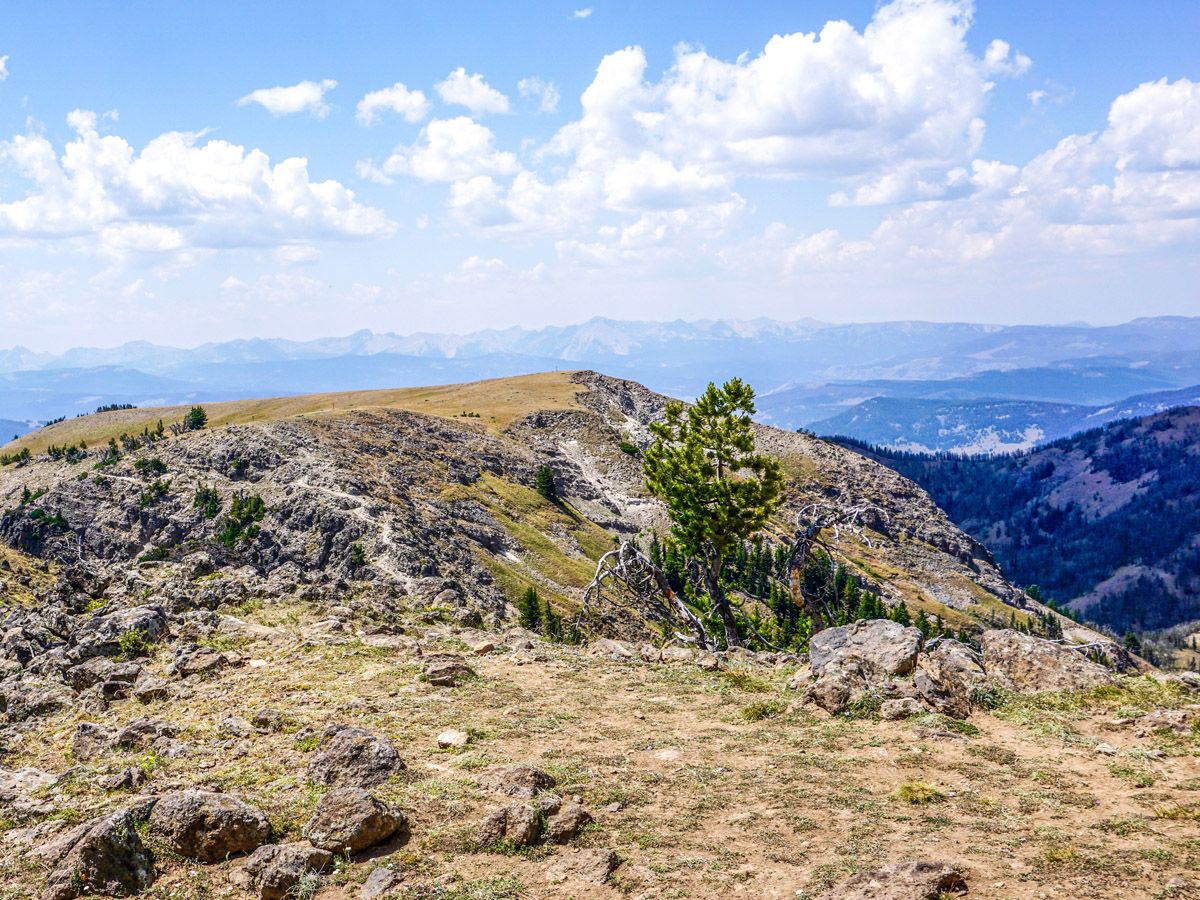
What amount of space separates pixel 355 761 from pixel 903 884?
37.0 ft

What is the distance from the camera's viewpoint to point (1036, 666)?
70.5 ft

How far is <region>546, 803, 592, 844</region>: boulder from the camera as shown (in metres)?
13.9

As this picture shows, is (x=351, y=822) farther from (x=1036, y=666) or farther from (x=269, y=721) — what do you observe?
(x=1036, y=666)

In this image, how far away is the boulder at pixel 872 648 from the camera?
21688mm

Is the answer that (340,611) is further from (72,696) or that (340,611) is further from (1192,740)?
(1192,740)

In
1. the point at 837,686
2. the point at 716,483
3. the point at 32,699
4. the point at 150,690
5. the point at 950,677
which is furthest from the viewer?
the point at 716,483

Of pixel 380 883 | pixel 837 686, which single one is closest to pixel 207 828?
pixel 380 883

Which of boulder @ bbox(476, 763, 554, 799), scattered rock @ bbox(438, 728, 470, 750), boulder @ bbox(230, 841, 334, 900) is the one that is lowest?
scattered rock @ bbox(438, 728, 470, 750)

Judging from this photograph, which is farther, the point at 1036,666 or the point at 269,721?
the point at 1036,666

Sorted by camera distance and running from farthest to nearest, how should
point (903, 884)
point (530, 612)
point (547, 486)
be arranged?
point (547, 486) < point (530, 612) < point (903, 884)

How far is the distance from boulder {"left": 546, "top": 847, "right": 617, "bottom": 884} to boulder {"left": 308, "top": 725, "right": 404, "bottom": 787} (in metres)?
5.13

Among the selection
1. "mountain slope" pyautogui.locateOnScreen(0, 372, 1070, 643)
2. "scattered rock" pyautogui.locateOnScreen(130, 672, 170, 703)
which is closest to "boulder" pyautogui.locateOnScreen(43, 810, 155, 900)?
"scattered rock" pyautogui.locateOnScreen(130, 672, 170, 703)

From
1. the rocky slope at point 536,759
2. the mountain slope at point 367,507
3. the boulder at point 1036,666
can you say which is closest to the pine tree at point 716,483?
the mountain slope at point 367,507

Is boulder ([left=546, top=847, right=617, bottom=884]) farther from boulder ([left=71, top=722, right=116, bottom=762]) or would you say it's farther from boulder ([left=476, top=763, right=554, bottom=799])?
boulder ([left=71, top=722, right=116, bottom=762])
